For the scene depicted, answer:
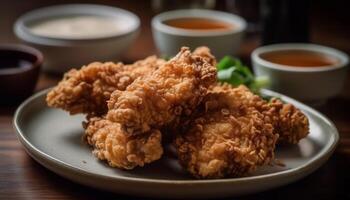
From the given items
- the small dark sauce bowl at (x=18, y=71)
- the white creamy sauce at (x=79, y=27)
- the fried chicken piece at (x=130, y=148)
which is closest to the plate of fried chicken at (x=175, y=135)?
the fried chicken piece at (x=130, y=148)

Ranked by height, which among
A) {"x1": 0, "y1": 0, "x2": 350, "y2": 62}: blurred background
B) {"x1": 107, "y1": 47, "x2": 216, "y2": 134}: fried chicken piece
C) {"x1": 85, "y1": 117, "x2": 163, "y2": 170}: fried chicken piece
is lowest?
{"x1": 0, "y1": 0, "x2": 350, "y2": 62}: blurred background

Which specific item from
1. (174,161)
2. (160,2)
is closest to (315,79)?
(174,161)

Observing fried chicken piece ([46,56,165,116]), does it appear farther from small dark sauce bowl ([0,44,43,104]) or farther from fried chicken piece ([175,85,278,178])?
small dark sauce bowl ([0,44,43,104])

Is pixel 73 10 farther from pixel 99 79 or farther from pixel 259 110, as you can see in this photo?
pixel 259 110

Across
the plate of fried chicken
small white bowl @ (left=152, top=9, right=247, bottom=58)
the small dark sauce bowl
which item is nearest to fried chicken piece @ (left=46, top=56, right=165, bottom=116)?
the plate of fried chicken

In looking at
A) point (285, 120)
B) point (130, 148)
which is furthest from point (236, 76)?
point (130, 148)

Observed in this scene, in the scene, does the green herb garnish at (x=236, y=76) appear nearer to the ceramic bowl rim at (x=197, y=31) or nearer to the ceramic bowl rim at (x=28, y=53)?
the ceramic bowl rim at (x=197, y=31)
